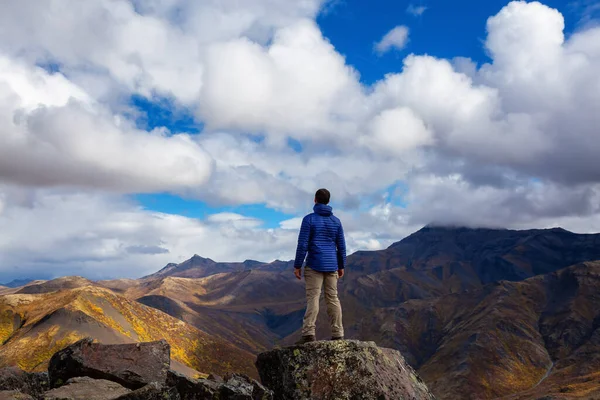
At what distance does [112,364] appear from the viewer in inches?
632

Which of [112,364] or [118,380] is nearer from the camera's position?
[118,380]

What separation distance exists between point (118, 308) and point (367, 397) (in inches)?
5932

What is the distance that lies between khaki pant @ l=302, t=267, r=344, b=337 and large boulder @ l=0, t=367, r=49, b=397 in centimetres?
1019

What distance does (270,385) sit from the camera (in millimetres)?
14812

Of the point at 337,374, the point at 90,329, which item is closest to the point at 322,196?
the point at 337,374

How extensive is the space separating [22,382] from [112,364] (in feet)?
15.4

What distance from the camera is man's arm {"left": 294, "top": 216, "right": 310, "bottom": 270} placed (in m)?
15.1

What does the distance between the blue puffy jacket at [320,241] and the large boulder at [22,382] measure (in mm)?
10943

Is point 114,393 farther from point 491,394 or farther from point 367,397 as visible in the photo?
point 491,394

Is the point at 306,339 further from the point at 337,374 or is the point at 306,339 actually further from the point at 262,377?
the point at 262,377

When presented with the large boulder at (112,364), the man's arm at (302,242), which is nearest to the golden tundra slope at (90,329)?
the large boulder at (112,364)

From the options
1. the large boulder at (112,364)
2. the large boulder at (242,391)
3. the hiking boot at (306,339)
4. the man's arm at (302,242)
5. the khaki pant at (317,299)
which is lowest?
the large boulder at (242,391)

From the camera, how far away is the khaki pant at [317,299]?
1525 cm

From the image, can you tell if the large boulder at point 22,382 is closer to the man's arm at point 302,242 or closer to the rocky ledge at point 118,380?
the rocky ledge at point 118,380
